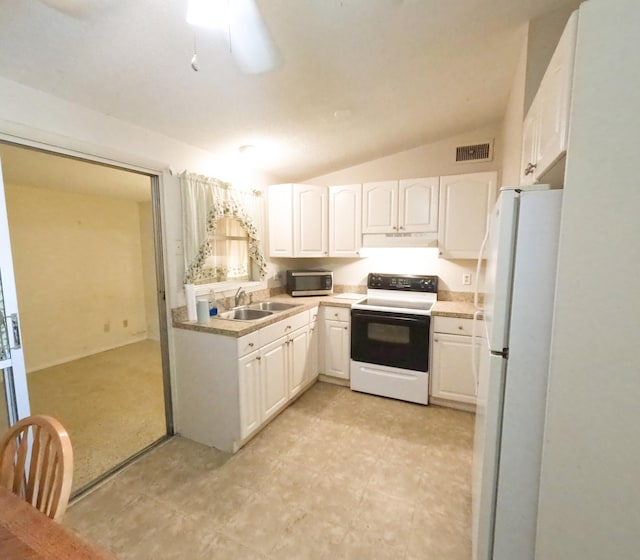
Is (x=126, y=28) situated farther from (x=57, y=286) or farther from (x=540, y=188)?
(x=57, y=286)

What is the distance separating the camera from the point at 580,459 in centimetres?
87

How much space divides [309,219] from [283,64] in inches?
75.4

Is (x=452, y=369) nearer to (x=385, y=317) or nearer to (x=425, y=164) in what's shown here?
(x=385, y=317)

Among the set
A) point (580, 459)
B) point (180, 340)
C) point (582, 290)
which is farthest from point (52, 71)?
point (580, 459)

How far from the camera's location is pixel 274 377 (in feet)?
8.16

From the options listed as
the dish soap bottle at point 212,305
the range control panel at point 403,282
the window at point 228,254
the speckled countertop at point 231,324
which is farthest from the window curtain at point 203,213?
the range control panel at point 403,282

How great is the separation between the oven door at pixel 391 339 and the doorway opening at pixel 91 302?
170 cm

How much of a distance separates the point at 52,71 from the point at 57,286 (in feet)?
10.4

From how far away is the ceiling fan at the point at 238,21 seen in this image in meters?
0.84

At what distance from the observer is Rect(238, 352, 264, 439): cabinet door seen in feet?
6.96

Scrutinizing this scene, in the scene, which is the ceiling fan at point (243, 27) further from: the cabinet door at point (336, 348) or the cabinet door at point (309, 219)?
the cabinet door at point (336, 348)

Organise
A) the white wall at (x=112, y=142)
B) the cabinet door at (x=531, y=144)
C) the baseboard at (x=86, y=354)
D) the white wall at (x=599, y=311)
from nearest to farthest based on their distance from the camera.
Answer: the white wall at (x=599, y=311), the cabinet door at (x=531, y=144), the white wall at (x=112, y=142), the baseboard at (x=86, y=354)

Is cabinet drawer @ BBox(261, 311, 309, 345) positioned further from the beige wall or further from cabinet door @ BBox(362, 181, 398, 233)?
the beige wall

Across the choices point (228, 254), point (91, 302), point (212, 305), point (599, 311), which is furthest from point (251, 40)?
point (91, 302)
